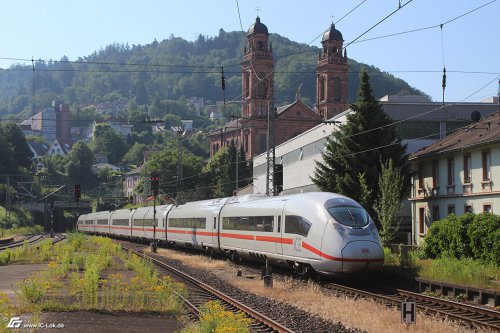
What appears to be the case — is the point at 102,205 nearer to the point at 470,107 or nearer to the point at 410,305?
the point at 470,107

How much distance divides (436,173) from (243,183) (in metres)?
64.2

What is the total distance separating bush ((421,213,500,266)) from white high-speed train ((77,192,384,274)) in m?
4.71

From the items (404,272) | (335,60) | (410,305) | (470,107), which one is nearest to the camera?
(410,305)

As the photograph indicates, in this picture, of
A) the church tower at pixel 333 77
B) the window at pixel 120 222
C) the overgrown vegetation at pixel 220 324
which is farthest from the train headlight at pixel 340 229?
the church tower at pixel 333 77

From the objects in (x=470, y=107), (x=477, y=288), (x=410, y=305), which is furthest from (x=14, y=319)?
(x=470, y=107)

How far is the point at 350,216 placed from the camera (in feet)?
73.2

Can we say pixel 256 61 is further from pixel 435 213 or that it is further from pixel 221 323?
pixel 221 323

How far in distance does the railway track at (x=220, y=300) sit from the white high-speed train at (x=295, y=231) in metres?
3.24

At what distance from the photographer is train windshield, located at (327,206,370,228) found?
869 inches

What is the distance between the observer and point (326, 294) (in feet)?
66.1

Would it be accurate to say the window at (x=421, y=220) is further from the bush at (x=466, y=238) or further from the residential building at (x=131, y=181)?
the residential building at (x=131, y=181)

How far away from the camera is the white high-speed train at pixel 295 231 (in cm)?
2153

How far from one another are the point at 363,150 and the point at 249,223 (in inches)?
597

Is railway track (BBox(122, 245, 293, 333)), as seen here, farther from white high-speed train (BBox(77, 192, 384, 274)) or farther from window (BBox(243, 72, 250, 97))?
window (BBox(243, 72, 250, 97))
